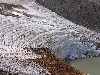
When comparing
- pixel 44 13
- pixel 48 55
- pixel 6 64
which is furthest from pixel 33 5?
pixel 6 64

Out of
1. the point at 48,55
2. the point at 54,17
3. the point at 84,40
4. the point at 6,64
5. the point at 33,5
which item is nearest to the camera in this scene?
the point at 6,64

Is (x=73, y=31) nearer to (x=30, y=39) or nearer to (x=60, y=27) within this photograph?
(x=60, y=27)

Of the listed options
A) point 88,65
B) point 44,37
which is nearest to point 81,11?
point 44,37

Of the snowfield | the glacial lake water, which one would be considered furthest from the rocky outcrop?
the glacial lake water

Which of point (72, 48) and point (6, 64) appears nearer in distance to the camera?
point (6, 64)

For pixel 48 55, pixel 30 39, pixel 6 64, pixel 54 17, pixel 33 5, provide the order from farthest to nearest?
pixel 33 5 < pixel 54 17 < pixel 30 39 < pixel 48 55 < pixel 6 64

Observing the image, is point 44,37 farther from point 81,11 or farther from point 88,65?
point 81,11

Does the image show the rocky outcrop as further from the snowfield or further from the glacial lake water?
the glacial lake water
